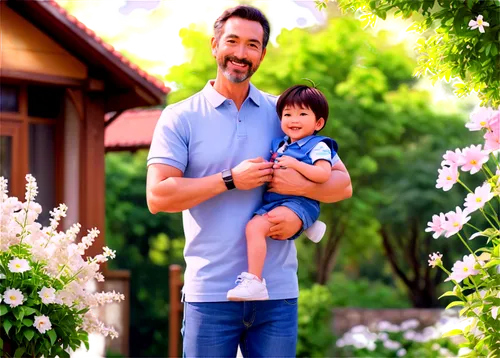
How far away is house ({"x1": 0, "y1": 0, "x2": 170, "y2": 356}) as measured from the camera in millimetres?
9898

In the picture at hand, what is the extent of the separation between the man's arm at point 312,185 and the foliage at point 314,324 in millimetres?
10189

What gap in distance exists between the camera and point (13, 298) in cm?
413

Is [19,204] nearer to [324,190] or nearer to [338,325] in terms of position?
[324,190]

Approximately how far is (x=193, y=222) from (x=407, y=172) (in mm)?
14855

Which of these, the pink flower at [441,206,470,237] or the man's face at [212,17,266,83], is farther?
the pink flower at [441,206,470,237]

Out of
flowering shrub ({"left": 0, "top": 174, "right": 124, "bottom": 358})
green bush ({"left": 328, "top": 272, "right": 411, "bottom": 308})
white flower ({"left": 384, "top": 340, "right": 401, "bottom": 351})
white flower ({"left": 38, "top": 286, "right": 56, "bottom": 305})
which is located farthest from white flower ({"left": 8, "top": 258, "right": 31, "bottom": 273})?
green bush ({"left": 328, "top": 272, "right": 411, "bottom": 308})

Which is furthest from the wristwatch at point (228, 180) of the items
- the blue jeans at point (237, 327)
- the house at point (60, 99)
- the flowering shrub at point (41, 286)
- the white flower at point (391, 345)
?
the white flower at point (391, 345)

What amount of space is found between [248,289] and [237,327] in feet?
0.73

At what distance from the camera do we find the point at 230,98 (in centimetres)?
362

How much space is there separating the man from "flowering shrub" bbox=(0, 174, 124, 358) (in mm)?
846

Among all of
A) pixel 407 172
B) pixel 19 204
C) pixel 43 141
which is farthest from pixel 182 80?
pixel 19 204

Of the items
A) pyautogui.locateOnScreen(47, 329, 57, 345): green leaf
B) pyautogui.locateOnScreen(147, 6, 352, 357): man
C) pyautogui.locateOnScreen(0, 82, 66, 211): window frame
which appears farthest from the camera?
pyautogui.locateOnScreen(0, 82, 66, 211): window frame

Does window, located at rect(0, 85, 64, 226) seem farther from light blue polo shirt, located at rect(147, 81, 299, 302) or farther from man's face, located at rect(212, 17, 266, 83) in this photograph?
man's face, located at rect(212, 17, 266, 83)

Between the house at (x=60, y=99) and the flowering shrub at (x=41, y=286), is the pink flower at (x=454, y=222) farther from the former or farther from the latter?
the house at (x=60, y=99)
